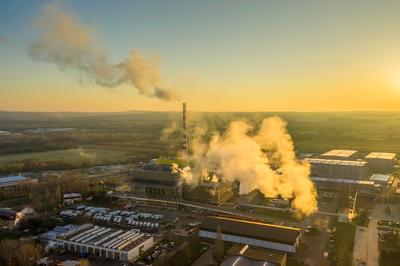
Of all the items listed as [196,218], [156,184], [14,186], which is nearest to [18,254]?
[196,218]

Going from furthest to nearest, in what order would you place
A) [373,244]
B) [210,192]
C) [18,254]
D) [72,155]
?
[72,155] < [210,192] < [373,244] < [18,254]

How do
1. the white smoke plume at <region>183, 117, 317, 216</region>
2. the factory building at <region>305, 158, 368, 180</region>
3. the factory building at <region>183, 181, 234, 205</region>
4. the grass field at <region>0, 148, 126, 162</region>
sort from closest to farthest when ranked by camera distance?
the white smoke plume at <region>183, 117, 317, 216</region>, the factory building at <region>183, 181, 234, 205</region>, the factory building at <region>305, 158, 368, 180</region>, the grass field at <region>0, 148, 126, 162</region>

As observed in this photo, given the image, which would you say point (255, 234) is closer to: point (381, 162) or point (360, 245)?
point (360, 245)

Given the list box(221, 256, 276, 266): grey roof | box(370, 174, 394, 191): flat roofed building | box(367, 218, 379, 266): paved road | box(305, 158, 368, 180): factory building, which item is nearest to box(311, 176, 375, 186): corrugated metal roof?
box(370, 174, 394, 191): flat roofed building

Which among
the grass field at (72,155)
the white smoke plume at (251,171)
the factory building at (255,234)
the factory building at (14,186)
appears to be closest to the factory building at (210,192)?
the white smoke plume at (251,171)

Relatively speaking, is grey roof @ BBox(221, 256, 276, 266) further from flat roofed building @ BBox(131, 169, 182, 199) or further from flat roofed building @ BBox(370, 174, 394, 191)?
flat roofed building @ BBox(370, 174, 394, 191)

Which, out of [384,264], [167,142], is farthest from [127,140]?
[384,264]

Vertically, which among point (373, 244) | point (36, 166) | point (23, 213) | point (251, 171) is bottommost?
point (373, 244)
